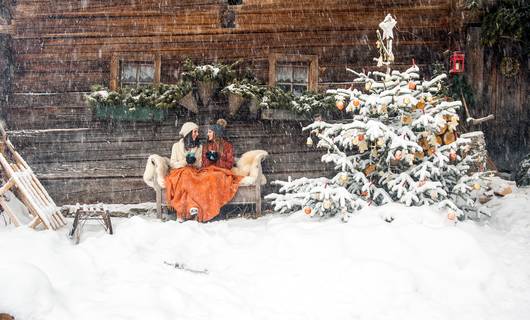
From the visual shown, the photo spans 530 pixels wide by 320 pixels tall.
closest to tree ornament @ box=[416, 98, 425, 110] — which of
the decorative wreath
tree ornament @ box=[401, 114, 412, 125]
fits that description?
tree ornament @ box=[401, 114, 412, 125]

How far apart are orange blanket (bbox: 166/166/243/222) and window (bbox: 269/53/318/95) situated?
229 cm

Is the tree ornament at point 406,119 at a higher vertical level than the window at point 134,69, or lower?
lower

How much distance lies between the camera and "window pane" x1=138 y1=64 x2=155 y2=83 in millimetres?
9602

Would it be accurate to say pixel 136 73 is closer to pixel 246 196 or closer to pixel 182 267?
pixel 246 196

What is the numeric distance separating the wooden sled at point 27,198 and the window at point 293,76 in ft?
14.1

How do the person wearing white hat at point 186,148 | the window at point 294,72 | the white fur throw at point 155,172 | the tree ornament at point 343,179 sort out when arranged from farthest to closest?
the window at point 294,72 < the person wearing white hat at point 186,148 < the white fur throw at point 155,172 < the tree ornament at point 343,179

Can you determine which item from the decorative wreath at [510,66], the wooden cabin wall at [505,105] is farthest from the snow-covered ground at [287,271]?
the decorative wreath at [510,66]

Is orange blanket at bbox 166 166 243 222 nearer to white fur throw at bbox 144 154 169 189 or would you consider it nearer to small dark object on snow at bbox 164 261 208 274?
white fur throw at bbox 144 154 169 189

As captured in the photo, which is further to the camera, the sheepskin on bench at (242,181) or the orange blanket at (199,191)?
the sheepskin on bench at (242,181)

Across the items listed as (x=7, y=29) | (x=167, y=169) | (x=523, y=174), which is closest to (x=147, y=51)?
(x=167, y=169)

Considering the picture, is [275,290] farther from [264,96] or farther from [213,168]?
[264,96]

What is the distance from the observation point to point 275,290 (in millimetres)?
5152

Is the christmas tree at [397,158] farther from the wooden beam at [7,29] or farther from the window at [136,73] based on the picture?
the wooden beam at [7,29]

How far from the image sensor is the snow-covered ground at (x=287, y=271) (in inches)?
182
